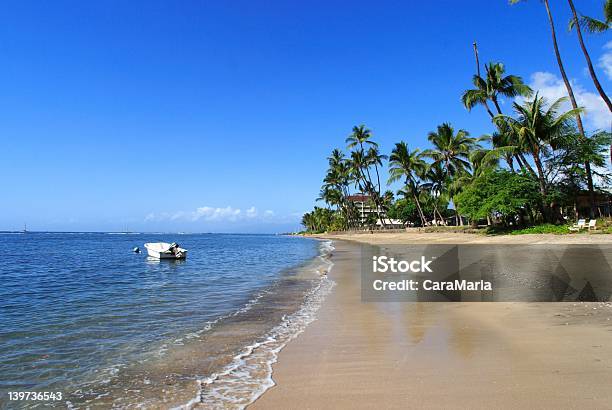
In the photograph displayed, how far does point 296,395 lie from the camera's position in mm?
3855

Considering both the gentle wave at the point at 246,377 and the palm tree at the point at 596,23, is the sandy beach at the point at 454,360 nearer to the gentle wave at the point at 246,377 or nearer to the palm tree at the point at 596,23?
the gentle wave at the point at 246,377

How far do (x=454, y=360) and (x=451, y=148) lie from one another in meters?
41.6

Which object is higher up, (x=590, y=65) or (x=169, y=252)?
(x=590, y=65)

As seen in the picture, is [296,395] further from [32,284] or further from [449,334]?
[32,284]

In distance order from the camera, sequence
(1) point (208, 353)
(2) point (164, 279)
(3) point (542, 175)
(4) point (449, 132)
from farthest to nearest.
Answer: (4) point (449, 132) → (3) point (542, 175) → (2) point (164, 279) → (1) point (208, 353)

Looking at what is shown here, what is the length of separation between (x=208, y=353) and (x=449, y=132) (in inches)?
1652

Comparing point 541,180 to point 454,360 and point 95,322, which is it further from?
point 95,322

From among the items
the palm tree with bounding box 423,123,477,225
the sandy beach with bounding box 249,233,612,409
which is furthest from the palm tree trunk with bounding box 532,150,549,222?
the sandy beach with bounding box 249,233,612,409

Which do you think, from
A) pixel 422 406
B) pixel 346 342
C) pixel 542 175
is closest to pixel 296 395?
pixel 422 406

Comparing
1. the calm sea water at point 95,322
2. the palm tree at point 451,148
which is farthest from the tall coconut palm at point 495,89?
the calm sea water at point 95,322

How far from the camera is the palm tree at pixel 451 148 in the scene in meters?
42.4

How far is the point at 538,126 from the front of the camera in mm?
27516

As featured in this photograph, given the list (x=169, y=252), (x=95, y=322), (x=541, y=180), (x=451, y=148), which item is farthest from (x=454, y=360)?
(x=451, y=148)

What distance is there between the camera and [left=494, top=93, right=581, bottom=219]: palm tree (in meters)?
27.2
